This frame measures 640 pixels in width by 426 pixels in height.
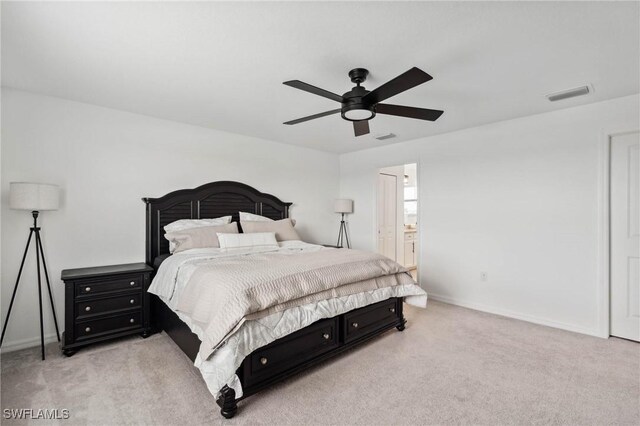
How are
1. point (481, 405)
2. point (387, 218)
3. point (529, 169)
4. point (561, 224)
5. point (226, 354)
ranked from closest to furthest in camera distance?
point (226, 354), point (481, 405), point (561, 224), point (529, 169), point (387, 218)

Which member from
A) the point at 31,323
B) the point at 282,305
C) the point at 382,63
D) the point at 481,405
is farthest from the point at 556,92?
the point at 31,323

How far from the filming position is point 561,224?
11.1 ft

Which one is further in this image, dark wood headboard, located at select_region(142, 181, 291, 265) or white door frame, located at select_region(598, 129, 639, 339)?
dark wood headboard, located at select_region(142, 181, 291, 265)

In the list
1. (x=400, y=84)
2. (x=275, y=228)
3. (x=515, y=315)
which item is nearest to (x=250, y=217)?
(x=275, y=228)

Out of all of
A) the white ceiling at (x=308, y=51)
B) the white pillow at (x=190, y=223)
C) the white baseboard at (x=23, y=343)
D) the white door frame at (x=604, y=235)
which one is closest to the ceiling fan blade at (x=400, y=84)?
the white ceiling at (x=308, y=51)

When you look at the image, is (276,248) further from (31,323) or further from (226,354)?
(31,323)

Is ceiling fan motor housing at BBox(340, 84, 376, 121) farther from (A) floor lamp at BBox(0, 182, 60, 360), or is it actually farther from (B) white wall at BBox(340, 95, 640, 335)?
(A) floor lamp at BBox(0, 182, 60, 360)

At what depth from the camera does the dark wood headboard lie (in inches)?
141

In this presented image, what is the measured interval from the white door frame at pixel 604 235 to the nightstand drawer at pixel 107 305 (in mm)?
4650

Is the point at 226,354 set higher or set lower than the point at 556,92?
lower

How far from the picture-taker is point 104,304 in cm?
289

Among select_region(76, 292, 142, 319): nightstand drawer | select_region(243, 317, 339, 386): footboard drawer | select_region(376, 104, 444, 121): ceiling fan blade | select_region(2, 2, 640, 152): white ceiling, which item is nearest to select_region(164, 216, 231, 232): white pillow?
select_region(76, 292, 142, 319): nightstand drawer

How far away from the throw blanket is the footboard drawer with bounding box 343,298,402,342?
0.20 metres

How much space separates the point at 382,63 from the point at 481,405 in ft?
8.11
